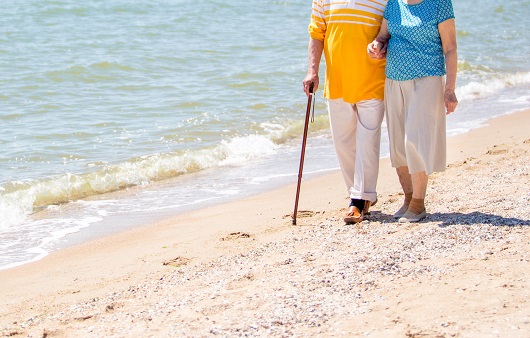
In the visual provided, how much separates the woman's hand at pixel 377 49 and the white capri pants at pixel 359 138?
Result: 14.3 inches

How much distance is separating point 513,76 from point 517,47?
413cm

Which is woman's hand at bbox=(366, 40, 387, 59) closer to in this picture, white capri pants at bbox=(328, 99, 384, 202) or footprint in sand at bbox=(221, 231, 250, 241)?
white capri pants at bbox=(328, 99, 384, 202)

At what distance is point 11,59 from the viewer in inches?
613

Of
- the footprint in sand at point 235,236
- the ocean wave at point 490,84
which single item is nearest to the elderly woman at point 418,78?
the footprint in sand at point 235,236

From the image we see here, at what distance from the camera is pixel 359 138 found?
6.07 meters

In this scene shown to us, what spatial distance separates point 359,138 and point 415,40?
830 millimetres

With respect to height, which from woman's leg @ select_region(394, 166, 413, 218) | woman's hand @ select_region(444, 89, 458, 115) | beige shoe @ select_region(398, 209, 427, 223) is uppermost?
woman's hand @ select_region(444, 89, 458, 115)

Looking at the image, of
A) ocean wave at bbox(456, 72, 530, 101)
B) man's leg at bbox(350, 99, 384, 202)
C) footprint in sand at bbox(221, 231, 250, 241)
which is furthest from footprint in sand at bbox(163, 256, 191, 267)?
ocean wave at bbox(456, 72, 530, 101)

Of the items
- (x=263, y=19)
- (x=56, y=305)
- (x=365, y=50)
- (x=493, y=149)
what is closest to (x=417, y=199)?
(x=365, y=50)

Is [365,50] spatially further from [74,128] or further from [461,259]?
[74,128]

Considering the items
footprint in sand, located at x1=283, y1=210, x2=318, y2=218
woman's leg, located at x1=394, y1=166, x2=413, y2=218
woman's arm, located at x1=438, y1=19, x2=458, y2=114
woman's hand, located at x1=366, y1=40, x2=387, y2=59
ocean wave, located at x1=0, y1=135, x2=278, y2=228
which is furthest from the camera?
ocean wave, located at x1=0, y1=135, x2=278, y2=228

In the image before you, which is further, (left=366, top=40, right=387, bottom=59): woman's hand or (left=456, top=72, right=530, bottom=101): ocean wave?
(left=456, top=72, right=530, bottom=101): ocean wave

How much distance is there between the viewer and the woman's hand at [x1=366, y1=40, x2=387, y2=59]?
563 cm

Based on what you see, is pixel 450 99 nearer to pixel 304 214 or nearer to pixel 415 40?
pixel 415 40
